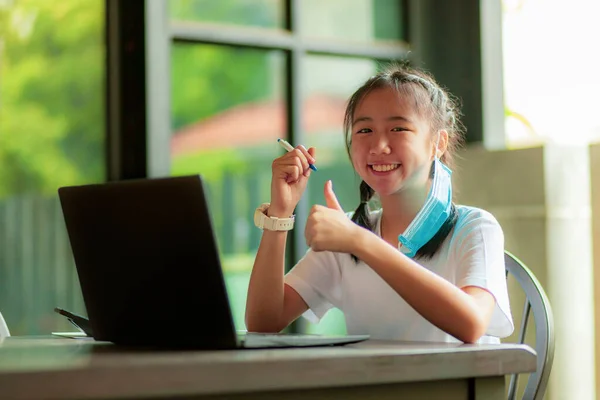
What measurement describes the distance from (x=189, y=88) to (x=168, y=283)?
1.87m

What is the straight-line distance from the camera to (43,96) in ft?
8.97

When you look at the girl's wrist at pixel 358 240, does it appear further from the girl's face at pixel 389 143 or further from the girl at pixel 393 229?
the girl's face at pixel 389 143

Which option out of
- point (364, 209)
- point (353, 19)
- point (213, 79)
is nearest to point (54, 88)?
point (213, 79)

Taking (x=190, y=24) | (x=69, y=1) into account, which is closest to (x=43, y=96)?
(x=69, y=1)

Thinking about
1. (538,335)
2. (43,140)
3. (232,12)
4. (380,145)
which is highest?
(232,12)

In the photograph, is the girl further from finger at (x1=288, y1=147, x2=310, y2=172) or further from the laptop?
the laptop

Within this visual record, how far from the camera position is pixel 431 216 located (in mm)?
1520

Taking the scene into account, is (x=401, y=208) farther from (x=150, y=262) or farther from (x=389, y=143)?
(x=150, y=262)

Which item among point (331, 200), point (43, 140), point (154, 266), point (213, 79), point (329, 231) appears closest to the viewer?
point (154, 266)

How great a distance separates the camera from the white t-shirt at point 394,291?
1453 millimetres

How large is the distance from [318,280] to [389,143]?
0.32 metres

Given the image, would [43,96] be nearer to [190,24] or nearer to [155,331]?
[190,24]

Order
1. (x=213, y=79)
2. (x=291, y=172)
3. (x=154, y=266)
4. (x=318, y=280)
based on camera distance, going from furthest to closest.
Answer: (x=213, y=79)
(x=318, y=280)
(x=291, y=172)
(x=154, y=266)

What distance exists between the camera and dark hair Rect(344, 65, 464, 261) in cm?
159
